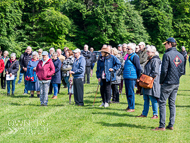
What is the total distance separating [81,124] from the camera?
292 inches

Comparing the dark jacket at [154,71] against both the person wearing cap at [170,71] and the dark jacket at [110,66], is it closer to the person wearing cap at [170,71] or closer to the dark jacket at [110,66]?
the person wearing cap at [170,71]

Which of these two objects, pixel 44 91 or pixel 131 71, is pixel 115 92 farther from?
pixel 44 91

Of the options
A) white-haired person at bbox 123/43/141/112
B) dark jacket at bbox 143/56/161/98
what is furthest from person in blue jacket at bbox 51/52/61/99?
dark jacket at bbox 143/56/161/98

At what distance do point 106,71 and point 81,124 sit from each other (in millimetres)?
2735

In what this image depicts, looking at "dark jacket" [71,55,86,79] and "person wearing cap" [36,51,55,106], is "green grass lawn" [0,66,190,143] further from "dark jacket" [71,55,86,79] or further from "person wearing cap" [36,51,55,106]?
"dark jacket" [71,55,86,79]

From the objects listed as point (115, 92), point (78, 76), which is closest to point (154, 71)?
point (115, 92)

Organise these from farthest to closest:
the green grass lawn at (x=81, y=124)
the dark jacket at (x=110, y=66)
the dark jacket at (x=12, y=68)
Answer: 1. the dark jacket at (x=12, y=68)
2. the dark jacket at (x=110, y=66)
3. the green grass lawn at (x=81, y=124)

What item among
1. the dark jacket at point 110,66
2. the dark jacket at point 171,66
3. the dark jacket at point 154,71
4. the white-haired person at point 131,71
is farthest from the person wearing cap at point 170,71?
the dark jacket at point 110,66

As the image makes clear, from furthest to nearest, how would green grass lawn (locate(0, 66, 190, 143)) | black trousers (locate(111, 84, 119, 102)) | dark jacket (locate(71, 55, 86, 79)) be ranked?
black trousers (locate(111, 84, 119, 102)), dark jacket (locate(71, 55, 86, 79)), green grass lawn (locate(0, 66, 190, 143))

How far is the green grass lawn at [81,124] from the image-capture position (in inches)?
247

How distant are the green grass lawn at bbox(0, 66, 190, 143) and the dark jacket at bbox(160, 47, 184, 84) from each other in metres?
1.30

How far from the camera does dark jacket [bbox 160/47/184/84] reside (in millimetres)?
6535

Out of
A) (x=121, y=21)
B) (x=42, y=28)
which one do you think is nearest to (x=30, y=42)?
(x=42, y=28)

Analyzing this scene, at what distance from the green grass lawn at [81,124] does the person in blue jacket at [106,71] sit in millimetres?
597
